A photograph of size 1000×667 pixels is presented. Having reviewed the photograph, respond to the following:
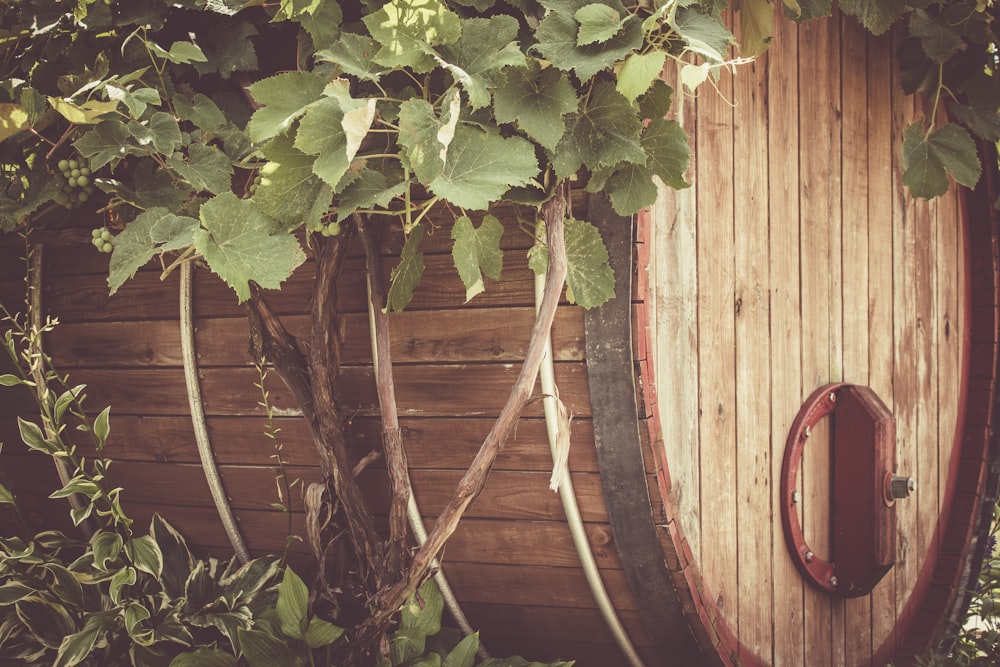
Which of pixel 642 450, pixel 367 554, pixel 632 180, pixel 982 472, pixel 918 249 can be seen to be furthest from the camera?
pixel 982 472

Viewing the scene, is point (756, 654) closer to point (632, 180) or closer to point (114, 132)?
point (632, 180)

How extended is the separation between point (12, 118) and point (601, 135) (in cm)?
95

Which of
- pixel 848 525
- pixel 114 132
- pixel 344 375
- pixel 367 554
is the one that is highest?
pixel 114 132

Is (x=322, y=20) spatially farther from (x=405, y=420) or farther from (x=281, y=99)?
(x=405, y=420)

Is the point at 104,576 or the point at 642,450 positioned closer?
the point at 642,450

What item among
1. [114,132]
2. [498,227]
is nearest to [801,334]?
[498,227]

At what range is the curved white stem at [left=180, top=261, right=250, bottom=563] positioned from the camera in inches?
67.3

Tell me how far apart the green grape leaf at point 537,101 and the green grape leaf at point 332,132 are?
0.61ft

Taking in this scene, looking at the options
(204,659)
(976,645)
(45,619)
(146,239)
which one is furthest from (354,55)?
(976,645)

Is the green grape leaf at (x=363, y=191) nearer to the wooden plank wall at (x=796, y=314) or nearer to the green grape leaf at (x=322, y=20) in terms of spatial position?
the green grape leaf at (x=322, y=20)

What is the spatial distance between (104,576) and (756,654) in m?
1.33

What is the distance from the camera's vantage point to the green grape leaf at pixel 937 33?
2.16m

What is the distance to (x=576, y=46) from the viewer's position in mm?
1232

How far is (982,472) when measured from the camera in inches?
110
